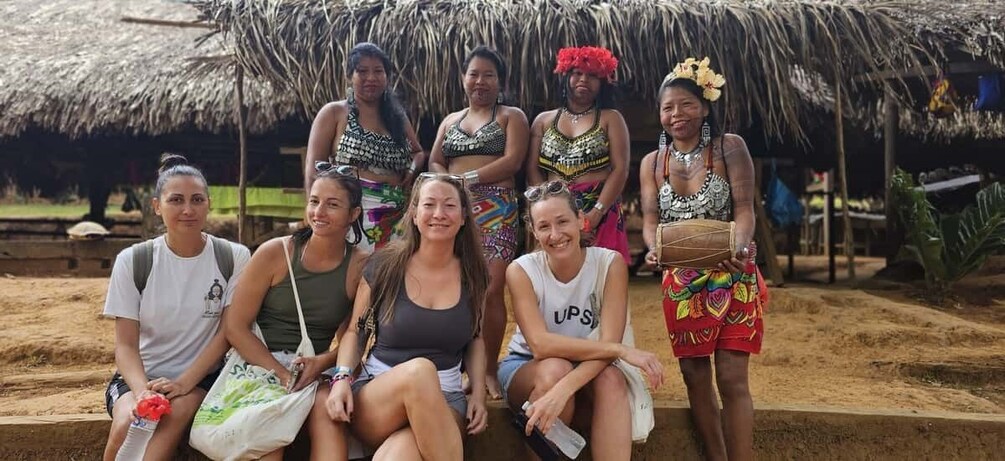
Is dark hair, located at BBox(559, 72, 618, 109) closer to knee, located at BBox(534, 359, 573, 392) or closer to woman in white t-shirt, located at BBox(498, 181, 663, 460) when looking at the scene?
woman in white t-shirt, located at BBox(498, 181, 663, 460)

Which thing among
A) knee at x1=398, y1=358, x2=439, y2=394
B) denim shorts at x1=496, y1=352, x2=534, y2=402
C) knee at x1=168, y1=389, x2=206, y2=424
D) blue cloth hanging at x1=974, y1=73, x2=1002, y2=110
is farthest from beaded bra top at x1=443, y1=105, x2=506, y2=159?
blue cloth hanging at x1=974, y1=73, x2=1002, y2=110

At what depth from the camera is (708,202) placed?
105 inches

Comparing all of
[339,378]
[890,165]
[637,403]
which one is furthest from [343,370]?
[890,165]

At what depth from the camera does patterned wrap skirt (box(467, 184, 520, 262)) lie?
3154mm

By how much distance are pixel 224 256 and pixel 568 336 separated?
1.30 metres

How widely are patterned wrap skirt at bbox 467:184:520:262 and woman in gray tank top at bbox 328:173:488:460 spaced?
0.60m

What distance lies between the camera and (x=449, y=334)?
7.90 ft

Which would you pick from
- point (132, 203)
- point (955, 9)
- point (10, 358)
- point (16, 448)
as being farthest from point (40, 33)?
point (955, 9)

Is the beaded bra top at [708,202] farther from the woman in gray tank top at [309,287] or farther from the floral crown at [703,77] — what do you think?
the woman in gray tank top at [309,287]

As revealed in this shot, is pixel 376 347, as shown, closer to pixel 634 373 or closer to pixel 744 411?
pixel 634 373

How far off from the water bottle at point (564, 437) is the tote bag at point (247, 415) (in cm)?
77

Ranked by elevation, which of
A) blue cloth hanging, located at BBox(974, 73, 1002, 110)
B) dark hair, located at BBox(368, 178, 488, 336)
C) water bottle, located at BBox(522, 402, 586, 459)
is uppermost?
blue cloth hanging, located at BBox(974, 73, 1002, 110)

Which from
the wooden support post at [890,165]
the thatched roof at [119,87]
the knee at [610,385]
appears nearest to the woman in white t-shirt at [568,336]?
the knee at [610,385]

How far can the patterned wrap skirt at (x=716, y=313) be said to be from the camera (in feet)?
8.46
